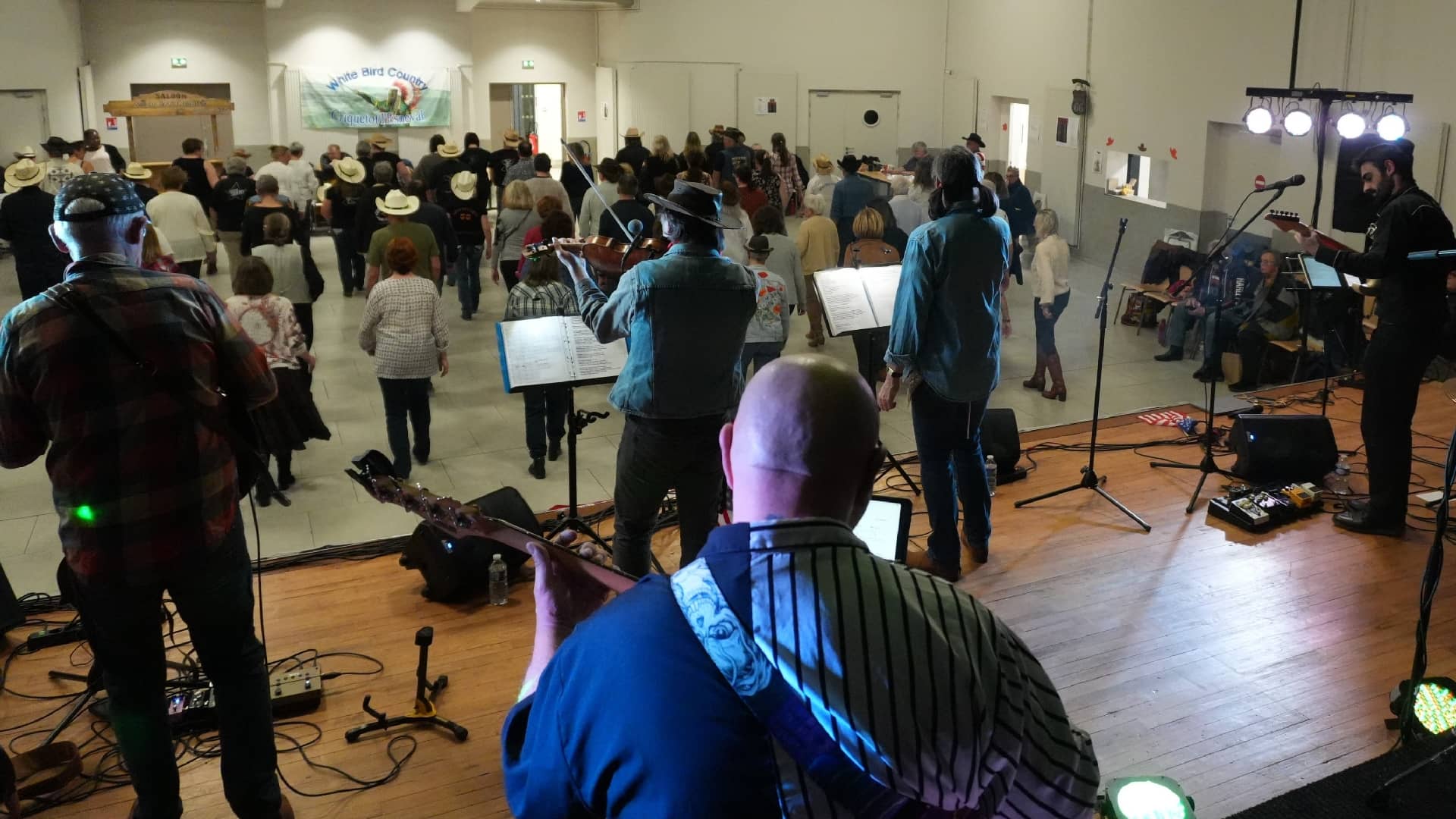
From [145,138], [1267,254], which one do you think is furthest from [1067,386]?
[145,138]

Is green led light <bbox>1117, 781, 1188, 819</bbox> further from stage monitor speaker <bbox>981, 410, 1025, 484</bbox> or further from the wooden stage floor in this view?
stage monitor speaker <bbox>981, 410, 1025, 484</bbox>

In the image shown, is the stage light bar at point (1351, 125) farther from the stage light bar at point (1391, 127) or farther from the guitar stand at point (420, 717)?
the guitar stand at point (420, 717)

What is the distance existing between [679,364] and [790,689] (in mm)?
2454

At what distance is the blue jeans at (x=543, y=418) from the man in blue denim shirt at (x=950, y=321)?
2.31 m

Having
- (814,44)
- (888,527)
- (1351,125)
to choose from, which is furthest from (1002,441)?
(814,44)

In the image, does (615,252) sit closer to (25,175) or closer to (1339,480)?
(1339,480)

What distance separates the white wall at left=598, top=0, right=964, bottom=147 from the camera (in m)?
17.6

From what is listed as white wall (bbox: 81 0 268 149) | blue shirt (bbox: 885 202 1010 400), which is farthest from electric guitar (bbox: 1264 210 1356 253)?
white wall (bbox: 81 0 268 149)

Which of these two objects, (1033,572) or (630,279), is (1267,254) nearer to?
(1033,572)

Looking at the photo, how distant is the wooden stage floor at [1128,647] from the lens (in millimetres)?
3518

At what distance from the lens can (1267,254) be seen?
29.5ft

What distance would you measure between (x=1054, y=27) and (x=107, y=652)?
1376 centimetres

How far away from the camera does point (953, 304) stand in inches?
173

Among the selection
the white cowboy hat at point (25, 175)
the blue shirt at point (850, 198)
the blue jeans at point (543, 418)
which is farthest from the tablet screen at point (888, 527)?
the white cowboy hat at point (25, 175)
